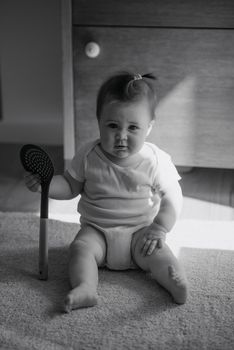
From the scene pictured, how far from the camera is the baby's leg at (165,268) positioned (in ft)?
3.37

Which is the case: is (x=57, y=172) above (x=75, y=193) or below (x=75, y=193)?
below

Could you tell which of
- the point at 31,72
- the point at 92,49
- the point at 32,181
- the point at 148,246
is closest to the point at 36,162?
the point at 32,181

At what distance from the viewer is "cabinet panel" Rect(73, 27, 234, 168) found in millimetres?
1453

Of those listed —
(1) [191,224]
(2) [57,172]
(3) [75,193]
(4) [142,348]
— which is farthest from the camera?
(2) [57,172]

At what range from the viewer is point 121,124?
3.65 ft

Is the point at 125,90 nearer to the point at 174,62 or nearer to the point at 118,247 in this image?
the point at 118,247

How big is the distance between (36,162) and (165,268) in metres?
0.30

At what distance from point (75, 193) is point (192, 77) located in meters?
0.48

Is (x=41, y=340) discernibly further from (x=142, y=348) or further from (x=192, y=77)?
(x=192, y=77)

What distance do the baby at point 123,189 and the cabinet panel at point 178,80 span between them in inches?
13.2

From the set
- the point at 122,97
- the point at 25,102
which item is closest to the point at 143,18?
the point at 122,97

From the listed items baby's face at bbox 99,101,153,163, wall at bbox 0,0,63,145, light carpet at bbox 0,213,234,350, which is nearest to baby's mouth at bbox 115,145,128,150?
baby's face at bbox 99,101,153,163

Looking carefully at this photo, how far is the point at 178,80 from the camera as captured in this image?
1.49 meters

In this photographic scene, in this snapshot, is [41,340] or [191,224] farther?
[191,224]
